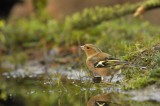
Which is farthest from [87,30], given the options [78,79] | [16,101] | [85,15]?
[16,101]

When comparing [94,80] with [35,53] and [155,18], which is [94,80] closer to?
[35,53]

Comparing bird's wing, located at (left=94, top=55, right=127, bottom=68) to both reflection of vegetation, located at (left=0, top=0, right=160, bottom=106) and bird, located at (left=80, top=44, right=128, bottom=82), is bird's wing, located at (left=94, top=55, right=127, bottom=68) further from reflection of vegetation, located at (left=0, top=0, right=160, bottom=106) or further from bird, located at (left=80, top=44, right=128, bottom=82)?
reflection of vegetation, located at (left=0, top=0, right=160, bottom=106)

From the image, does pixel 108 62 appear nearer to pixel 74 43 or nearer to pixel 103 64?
pixel 103 64

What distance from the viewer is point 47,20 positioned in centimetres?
1580

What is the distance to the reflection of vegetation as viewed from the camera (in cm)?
772

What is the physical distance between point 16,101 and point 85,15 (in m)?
6.08

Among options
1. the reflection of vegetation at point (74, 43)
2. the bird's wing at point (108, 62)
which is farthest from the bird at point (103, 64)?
the reflection of vegetation at point (74, 43)

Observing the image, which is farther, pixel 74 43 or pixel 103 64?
pixel 74 43

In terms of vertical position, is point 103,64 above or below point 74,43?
below

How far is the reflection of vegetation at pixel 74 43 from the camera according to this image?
7.72 metres

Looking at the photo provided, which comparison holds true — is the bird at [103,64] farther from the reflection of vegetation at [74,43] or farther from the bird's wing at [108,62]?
the reflection of vegetation at [74,43]

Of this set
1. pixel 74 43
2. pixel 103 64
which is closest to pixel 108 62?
pixel 103 64

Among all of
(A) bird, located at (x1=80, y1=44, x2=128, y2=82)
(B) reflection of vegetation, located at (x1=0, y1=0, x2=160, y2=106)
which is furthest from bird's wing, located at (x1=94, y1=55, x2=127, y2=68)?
(B) reflection of vegetation, located at (x1=0, y1=0, x2=160, y2=106)

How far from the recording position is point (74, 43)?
1364 centimetres
